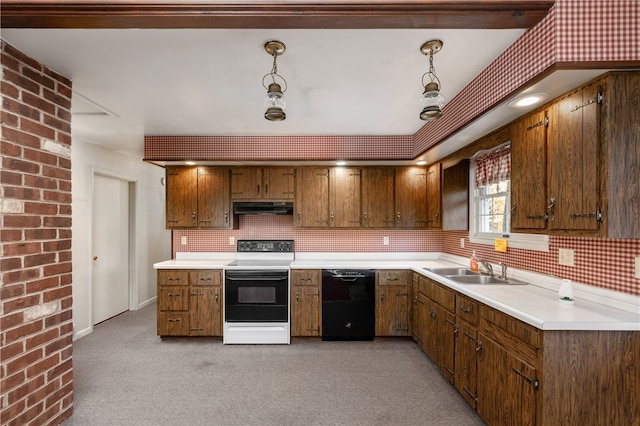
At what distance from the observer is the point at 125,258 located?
4.64 meters

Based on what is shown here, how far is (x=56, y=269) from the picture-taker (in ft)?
6.65

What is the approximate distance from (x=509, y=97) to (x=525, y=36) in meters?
0.32

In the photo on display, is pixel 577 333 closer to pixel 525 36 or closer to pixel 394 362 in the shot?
pixel 525 36

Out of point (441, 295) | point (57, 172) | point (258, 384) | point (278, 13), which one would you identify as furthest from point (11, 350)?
point (441, 295)

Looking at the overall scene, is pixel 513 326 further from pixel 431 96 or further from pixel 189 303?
pixel 189 303

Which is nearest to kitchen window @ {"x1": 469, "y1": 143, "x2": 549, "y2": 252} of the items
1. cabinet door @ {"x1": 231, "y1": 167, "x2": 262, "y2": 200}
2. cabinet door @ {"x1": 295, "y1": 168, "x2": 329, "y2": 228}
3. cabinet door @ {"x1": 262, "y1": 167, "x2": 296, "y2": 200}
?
cabinet door @ {"x1": 295, "y1": 168, "x2": 329, "y2": 228}

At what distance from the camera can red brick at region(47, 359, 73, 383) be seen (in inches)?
77.6

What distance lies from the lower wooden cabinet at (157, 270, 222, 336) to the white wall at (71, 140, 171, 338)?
3.58 feet

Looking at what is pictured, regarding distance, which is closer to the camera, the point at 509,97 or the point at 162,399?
the point at 509,97

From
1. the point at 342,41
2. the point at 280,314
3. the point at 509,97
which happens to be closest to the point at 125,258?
the point at 280,314

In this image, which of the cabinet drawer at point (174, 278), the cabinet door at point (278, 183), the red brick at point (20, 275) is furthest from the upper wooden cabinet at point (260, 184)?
the red brick at point (20, 275)

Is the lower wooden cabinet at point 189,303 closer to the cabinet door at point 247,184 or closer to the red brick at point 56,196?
the cabinet door at point 247,184

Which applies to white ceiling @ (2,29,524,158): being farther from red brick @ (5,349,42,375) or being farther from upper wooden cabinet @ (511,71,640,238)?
red brick @ (5,349,42,375)

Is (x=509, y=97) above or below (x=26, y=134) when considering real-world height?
above
